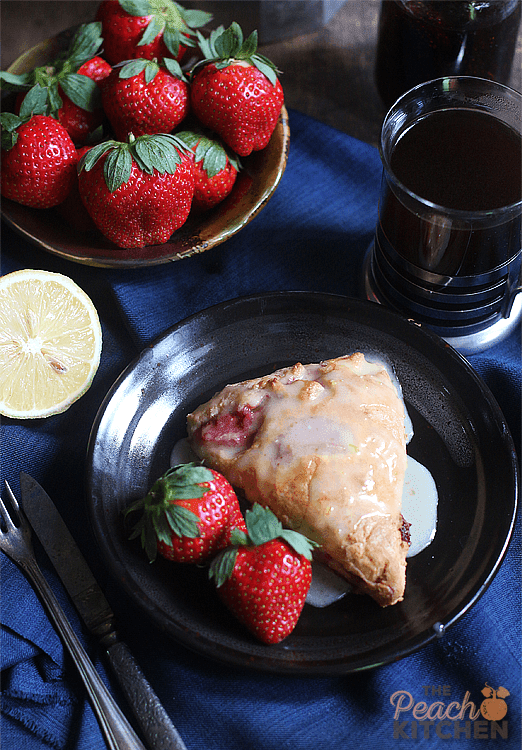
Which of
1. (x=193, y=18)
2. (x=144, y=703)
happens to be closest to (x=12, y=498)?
(x=144, y=703)

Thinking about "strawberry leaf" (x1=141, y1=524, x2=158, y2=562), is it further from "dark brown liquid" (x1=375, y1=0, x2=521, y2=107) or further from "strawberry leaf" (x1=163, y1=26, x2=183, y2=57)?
"dark brown liquid" (x1=375, y1=0, x2=521, y2=107)

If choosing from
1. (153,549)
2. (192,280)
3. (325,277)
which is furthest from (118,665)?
(325,277)

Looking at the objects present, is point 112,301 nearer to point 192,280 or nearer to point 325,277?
point 192,280

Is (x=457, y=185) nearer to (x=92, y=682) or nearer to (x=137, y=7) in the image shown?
(x=137, y=7)

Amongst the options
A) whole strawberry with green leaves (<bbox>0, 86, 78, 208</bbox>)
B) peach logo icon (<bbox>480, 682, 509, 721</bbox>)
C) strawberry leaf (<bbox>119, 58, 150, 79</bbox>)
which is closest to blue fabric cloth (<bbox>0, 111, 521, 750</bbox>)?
peach logo icon (<bbox>480, 682, 509, 721</bbox>)

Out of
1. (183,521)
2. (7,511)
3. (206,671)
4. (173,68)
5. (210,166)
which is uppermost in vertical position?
(173,68)

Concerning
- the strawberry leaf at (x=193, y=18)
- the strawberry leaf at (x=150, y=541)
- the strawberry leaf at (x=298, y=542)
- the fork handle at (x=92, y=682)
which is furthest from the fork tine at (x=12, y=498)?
the strawberry leaf at (x=193, y=18)
